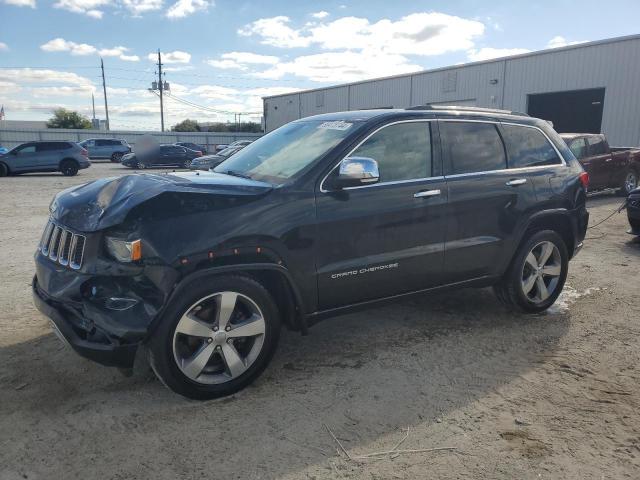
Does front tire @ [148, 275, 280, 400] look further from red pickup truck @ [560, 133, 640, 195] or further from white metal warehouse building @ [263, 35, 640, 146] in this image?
white metal warehouse building @ [263, 35, 640, 146]

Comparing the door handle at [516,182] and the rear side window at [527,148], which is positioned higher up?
the rear side window at [527,148]

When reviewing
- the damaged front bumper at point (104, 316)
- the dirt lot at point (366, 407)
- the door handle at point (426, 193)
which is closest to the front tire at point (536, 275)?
the dirt lot at point (366, 407)

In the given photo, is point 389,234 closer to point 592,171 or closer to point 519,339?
point 519,339

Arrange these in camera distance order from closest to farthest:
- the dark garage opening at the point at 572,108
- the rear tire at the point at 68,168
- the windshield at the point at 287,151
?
the windshield at the point at 287,151, the rear tire at the point at 68,168, the dark garage opening at the point at 572,108

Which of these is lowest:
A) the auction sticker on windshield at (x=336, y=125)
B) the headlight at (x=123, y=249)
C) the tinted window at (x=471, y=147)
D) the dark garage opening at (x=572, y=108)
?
the headlight at (x=123, y=249)

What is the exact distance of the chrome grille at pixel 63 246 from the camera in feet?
10.0

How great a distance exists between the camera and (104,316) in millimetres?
2859

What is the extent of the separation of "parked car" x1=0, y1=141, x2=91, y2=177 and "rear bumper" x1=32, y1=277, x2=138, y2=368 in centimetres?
2176

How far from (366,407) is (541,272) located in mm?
2515

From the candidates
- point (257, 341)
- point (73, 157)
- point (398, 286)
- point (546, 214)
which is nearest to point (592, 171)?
point (546, 214)

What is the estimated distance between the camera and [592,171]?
12.6 m

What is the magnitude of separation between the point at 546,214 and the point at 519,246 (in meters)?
0.40

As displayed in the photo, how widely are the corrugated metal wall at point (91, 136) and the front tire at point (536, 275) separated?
36.2m

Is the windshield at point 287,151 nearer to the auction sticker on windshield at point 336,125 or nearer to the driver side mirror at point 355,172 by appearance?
the auction sticker on windshield at point 336,125
